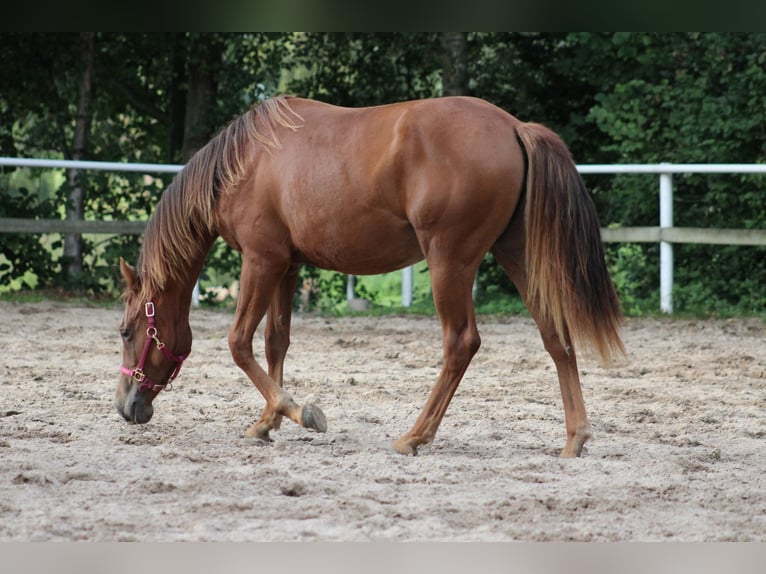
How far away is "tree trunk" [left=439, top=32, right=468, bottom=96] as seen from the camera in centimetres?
1092

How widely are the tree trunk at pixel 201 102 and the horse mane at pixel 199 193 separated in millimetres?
7166

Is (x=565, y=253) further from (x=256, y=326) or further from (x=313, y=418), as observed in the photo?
(x=256, y=326)

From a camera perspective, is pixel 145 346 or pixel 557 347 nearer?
pixel 557 347

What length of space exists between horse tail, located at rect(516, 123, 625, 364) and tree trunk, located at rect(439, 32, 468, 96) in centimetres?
723

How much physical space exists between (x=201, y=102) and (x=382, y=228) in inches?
322

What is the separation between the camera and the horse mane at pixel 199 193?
435cm

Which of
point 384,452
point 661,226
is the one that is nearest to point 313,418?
point 384,452

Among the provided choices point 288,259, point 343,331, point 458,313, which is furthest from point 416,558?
point 343,331

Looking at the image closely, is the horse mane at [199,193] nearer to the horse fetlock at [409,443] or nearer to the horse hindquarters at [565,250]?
the horse hindquarters at [565,250]

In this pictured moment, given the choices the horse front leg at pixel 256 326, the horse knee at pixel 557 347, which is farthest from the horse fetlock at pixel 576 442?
the horse front leg at pixel 256 326

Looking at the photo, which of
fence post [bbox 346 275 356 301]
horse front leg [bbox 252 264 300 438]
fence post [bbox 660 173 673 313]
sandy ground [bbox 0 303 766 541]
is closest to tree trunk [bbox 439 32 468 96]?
fence post [bbox 346 275 356 301]

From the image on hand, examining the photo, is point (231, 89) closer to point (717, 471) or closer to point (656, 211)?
point (656, 211)

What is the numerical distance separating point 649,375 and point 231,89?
284 inches

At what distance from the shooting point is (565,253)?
3787 millimetres
